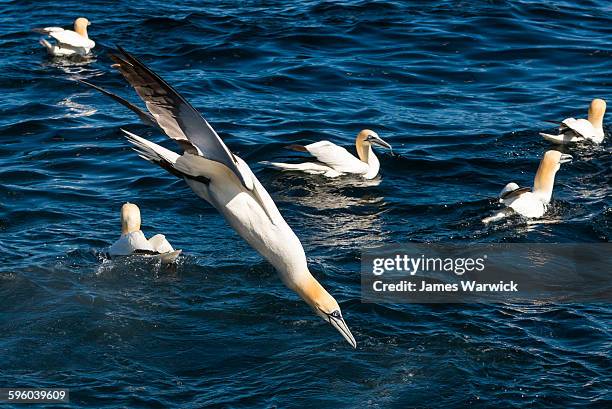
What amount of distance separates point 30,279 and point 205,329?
189cm

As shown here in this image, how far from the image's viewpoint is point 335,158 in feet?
46.9

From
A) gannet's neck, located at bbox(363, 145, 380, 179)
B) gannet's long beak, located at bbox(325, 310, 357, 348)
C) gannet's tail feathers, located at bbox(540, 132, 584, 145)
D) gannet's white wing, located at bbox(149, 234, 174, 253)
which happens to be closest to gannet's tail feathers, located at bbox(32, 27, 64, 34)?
gannet's neck, located at bbox(363, 145, 380, 179)

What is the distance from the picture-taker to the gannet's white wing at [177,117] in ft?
24.3

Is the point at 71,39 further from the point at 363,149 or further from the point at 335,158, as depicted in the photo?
the point at 335,158

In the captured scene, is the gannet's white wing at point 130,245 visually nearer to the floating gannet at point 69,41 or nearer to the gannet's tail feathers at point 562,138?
the gannet's tail feathers at point 562,138

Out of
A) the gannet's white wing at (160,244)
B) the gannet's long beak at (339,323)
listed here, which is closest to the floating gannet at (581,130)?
the gannet's white wing at (160,244)

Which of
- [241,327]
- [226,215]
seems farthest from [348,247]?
[226,215]

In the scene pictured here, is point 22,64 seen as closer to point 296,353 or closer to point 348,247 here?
point 348,247

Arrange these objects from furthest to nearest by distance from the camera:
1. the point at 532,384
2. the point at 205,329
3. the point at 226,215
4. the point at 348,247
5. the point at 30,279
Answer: the point at 348,247 < the point at 30,279 < the point at 205,329 < the point at 532,384 < the point at 226,215

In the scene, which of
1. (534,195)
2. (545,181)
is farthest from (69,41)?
(534,195)

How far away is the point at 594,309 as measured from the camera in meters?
10.7

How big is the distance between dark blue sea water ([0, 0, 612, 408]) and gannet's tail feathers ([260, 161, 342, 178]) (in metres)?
0.10

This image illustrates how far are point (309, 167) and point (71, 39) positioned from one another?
6.00m

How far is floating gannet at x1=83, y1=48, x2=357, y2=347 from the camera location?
24.7 ft
